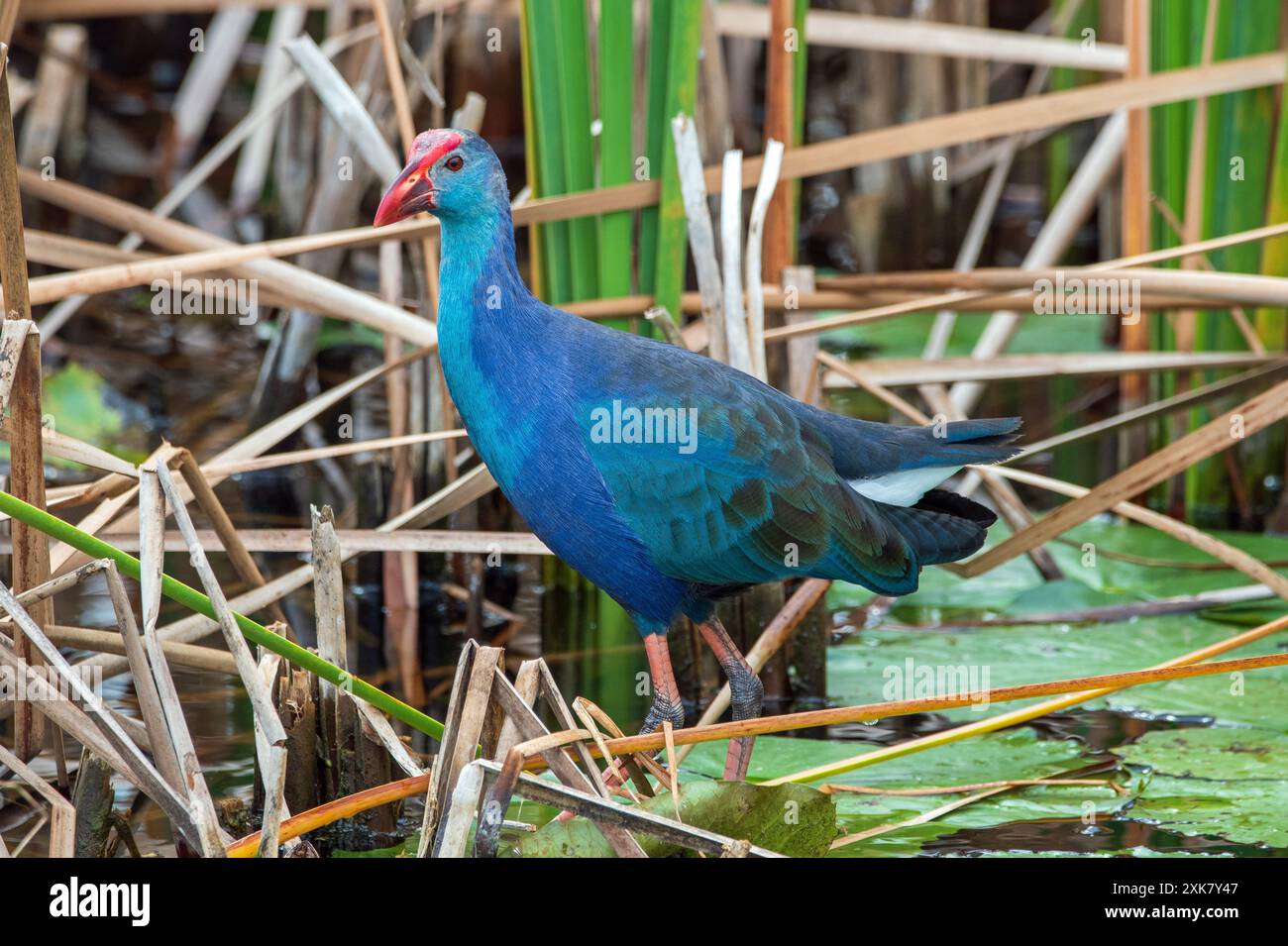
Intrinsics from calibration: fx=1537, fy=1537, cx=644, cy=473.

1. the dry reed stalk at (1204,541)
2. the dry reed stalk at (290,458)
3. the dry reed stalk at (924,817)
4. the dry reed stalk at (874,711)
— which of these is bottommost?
the dry reed stalk at (924,817)

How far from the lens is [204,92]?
202 inches

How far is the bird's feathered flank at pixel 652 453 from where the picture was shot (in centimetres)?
225

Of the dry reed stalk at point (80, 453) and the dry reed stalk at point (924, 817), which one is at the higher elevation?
the dry reed stalk at point (80, 453)

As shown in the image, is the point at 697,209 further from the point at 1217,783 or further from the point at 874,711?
the point at 1217,783

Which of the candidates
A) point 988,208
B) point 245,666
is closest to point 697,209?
point 245,666

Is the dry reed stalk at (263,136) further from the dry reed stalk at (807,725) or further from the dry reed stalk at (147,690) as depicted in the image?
the dry reed stalk at (807,725)

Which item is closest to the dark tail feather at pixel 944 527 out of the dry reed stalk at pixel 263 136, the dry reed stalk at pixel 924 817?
the dry reed stalk at pixel 924 817

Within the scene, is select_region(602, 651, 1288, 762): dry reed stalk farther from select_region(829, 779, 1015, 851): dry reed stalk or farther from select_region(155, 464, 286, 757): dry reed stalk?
select_region(155, 464, 286, 757): dry reed stalk

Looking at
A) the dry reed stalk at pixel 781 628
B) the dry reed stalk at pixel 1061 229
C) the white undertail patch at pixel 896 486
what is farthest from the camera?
the dry reed stalk at pixel 1061 229

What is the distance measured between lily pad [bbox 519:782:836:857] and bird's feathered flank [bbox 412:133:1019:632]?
0.41 metres

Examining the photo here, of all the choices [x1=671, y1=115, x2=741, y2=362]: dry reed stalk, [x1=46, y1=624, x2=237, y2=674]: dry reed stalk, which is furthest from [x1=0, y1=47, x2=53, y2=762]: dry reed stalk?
[x1=671, y1=115, x2=741, y2=362]: dry reed stalk

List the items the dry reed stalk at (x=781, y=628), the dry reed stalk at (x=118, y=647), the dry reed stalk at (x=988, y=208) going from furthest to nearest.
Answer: the dry reed stalk at (x=988, y=208) < the dry reed stalk at (x=781, y=628) < the dry reed stalk at (x=118, y=647)

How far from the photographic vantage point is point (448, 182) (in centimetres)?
221
